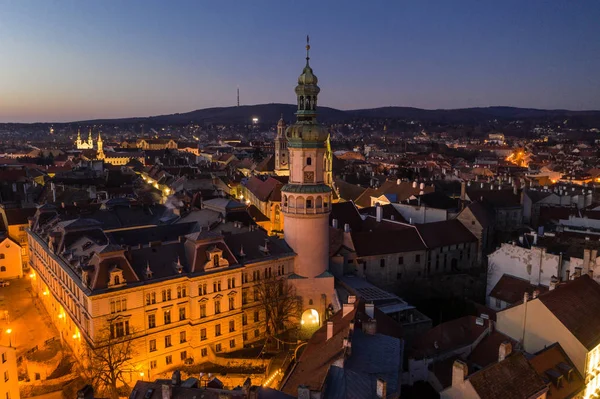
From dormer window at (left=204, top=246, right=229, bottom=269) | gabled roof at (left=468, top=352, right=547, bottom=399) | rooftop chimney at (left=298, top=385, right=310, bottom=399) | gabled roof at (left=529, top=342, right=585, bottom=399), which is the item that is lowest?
gabled roof at (left=529, top=342, right=585, bottom=399)

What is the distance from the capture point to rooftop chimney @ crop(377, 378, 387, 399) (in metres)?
25.3

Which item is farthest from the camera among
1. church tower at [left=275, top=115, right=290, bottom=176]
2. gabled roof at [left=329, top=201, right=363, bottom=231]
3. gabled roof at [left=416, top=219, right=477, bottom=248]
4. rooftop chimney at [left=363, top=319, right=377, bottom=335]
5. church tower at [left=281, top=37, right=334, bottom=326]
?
church tower at [left=275, top=115, right=290, bottom=176]

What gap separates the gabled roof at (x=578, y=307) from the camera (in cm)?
3391

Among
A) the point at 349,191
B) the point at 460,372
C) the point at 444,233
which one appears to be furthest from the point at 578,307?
the point at 349,191

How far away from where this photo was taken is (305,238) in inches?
1969

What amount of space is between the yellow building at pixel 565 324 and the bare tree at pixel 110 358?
2847 centimetres

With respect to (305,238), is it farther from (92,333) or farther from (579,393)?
(579,393)

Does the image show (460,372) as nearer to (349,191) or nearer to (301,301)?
(301,301)

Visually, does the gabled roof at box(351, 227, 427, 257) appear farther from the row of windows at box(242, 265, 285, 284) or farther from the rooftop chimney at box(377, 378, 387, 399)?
the rooftop chimney at box(377, 378, 387, 399)

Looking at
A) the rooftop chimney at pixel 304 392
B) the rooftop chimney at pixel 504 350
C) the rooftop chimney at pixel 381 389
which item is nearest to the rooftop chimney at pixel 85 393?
the rooftop chimney at pixel 304 392

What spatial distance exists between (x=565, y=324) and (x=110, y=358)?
104ft

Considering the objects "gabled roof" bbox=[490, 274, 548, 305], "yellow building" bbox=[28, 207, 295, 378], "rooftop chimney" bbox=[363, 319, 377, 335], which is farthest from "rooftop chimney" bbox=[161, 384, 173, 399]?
"gabled roof" bbox=[490, 274, 548, 305]

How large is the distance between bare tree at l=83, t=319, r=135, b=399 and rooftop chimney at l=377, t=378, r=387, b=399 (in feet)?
69.5

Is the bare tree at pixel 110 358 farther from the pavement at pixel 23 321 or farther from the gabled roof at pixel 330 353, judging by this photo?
the gabled roof at pixel 330 353
